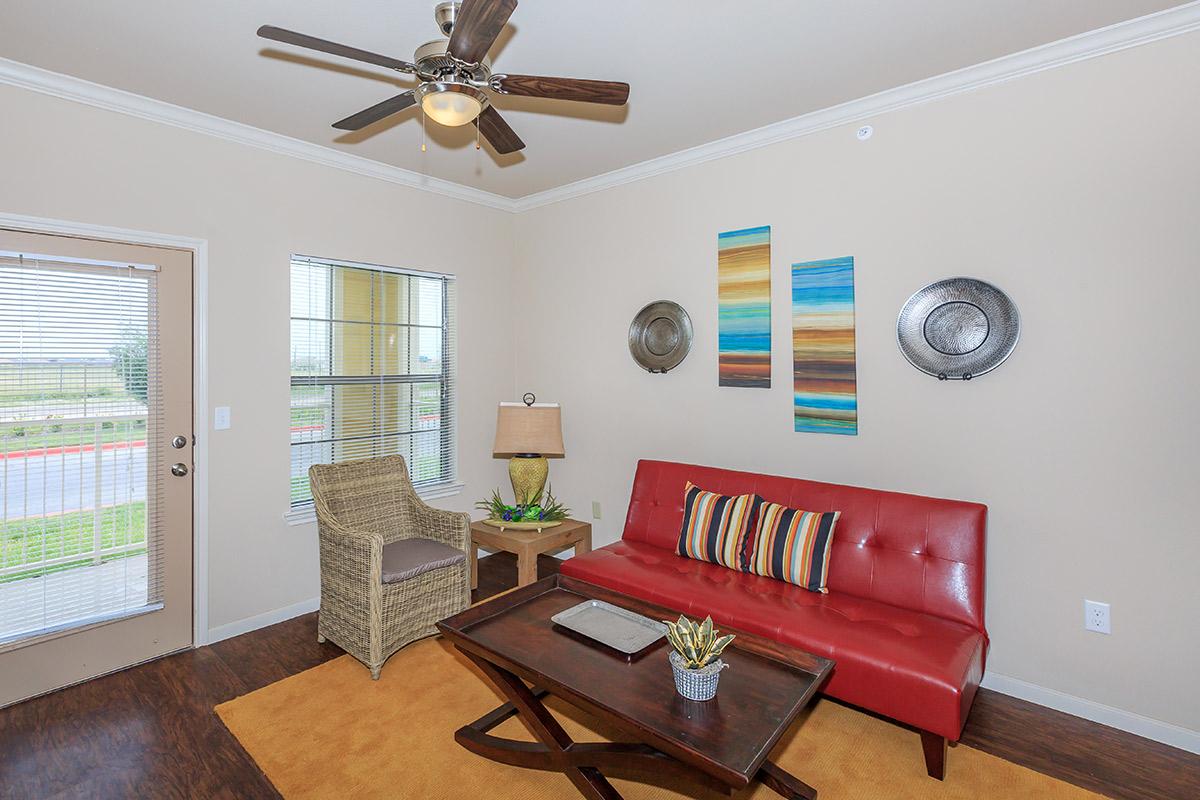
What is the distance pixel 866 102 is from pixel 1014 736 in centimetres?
284

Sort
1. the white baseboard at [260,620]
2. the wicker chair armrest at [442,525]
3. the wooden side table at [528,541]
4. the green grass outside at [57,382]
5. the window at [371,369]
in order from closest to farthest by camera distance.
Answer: the green grass outside at [57,382]
the white baseboard at [260,620]
the wicker chair armrest at [442,525]
the wooden side table at [528,541]
the window at [371,369]

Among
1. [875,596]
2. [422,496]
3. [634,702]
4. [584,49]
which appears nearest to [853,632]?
[875,596]

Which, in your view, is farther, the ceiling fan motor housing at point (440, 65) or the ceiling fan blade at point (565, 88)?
the ceiling fan blade at point (565, 88)

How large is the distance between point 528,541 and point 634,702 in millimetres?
1770

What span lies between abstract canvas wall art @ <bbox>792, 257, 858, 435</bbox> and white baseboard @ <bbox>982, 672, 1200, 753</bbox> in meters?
1.27

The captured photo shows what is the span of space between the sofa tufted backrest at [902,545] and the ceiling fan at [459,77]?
6.52 ft

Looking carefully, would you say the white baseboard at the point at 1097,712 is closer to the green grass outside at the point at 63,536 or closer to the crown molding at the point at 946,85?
the crown molding at the point at 946,85

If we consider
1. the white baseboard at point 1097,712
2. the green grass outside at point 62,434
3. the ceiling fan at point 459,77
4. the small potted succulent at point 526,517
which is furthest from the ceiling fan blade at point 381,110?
the white baseboard at point 1097,712

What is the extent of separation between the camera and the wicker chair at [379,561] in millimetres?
2820

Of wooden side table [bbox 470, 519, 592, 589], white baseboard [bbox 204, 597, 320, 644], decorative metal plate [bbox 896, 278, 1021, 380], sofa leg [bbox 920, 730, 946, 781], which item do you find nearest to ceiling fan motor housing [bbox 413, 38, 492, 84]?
decorative metal plate [bbox 896, 278, 1021, 380]

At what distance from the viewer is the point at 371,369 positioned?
388cm

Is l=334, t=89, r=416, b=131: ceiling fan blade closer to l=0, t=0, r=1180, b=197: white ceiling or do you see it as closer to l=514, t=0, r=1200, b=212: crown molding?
l=0, t=0, r=1180, b=197: white ceiling

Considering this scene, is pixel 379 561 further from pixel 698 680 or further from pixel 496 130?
pixel 496 130

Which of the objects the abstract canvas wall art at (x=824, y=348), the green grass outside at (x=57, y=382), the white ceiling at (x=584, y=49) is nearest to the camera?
the white ceiling at (x=584, y=49)
